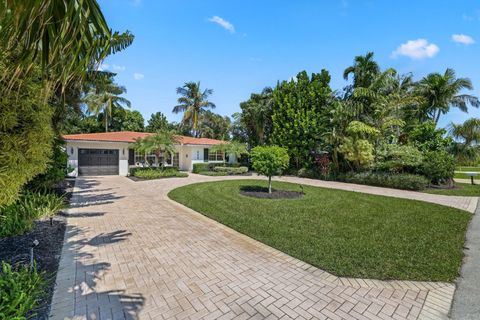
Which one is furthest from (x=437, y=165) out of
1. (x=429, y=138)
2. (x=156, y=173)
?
(x=156, y=173)

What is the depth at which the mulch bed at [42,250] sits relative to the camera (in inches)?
130

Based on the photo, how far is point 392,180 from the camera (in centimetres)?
1394

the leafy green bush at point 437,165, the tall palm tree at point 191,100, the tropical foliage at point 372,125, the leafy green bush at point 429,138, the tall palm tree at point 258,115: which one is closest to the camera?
the leafy green bush at point 437,165

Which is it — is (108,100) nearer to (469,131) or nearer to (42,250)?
(42,250)

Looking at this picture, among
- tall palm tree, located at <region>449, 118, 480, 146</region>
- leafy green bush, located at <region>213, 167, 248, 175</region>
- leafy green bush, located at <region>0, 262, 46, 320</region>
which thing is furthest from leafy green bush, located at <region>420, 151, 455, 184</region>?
leafy green bush, located at <region>0, 262, 46, 320</region>

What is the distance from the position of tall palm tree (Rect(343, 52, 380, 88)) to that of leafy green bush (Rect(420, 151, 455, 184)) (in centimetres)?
636

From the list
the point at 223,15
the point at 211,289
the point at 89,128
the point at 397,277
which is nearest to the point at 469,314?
the point at 397,277

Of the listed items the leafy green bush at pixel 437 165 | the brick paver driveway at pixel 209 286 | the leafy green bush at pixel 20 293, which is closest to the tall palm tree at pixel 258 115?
the leafy green bush at pixel 437 165

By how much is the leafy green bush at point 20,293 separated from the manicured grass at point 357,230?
13.4ft

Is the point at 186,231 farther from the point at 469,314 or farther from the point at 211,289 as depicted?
the point at 469,314

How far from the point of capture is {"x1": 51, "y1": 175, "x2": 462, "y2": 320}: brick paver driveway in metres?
2.96

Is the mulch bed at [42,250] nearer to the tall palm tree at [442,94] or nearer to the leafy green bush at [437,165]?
the leafy green bush at [437,165]

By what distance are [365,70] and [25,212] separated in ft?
64.9

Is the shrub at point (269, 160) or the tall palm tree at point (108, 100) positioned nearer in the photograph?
the shrub at point (269, 160)
